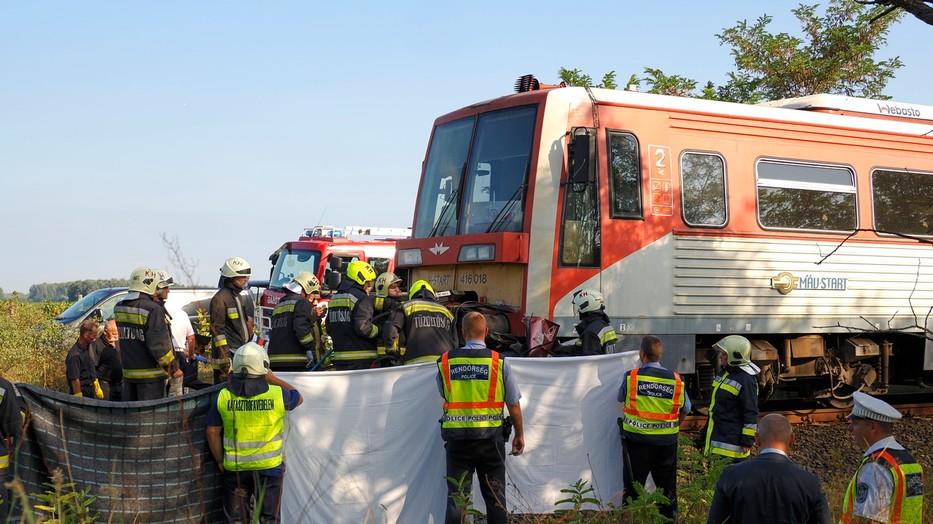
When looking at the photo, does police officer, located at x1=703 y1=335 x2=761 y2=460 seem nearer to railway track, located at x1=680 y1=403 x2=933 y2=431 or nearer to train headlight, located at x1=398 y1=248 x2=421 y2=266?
railway track, located at x1=680 y1=403 x2=933 y2=431

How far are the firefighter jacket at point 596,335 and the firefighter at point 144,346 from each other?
11.9 feet

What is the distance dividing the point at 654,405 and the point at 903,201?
22.4 feet

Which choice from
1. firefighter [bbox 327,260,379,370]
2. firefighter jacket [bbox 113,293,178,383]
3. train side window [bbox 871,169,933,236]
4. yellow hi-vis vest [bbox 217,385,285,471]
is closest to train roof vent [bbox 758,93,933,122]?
train side window [bbox 871,169,933,236]

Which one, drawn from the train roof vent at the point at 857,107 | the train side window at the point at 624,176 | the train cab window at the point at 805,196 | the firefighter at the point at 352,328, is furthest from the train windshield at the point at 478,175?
the train roof vent at the point at 857,107

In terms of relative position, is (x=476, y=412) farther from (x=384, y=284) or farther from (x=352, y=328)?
(x=384, y=284)

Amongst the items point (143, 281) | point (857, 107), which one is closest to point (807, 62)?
point (857, 107)

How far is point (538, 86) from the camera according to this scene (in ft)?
32.4

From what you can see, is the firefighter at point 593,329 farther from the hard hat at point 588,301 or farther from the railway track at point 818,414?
the railway track at point 818,414

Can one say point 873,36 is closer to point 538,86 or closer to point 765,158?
point 765,158

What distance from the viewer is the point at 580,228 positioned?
368 inches

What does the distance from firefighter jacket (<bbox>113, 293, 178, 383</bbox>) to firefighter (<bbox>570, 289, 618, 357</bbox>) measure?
3.63 meters

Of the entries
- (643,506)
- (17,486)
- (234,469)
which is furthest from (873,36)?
(17,486)

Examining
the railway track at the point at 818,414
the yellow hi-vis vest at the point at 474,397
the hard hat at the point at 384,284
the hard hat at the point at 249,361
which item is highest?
the hard hat at the point at 384,284

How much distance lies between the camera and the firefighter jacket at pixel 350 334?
890 cm
